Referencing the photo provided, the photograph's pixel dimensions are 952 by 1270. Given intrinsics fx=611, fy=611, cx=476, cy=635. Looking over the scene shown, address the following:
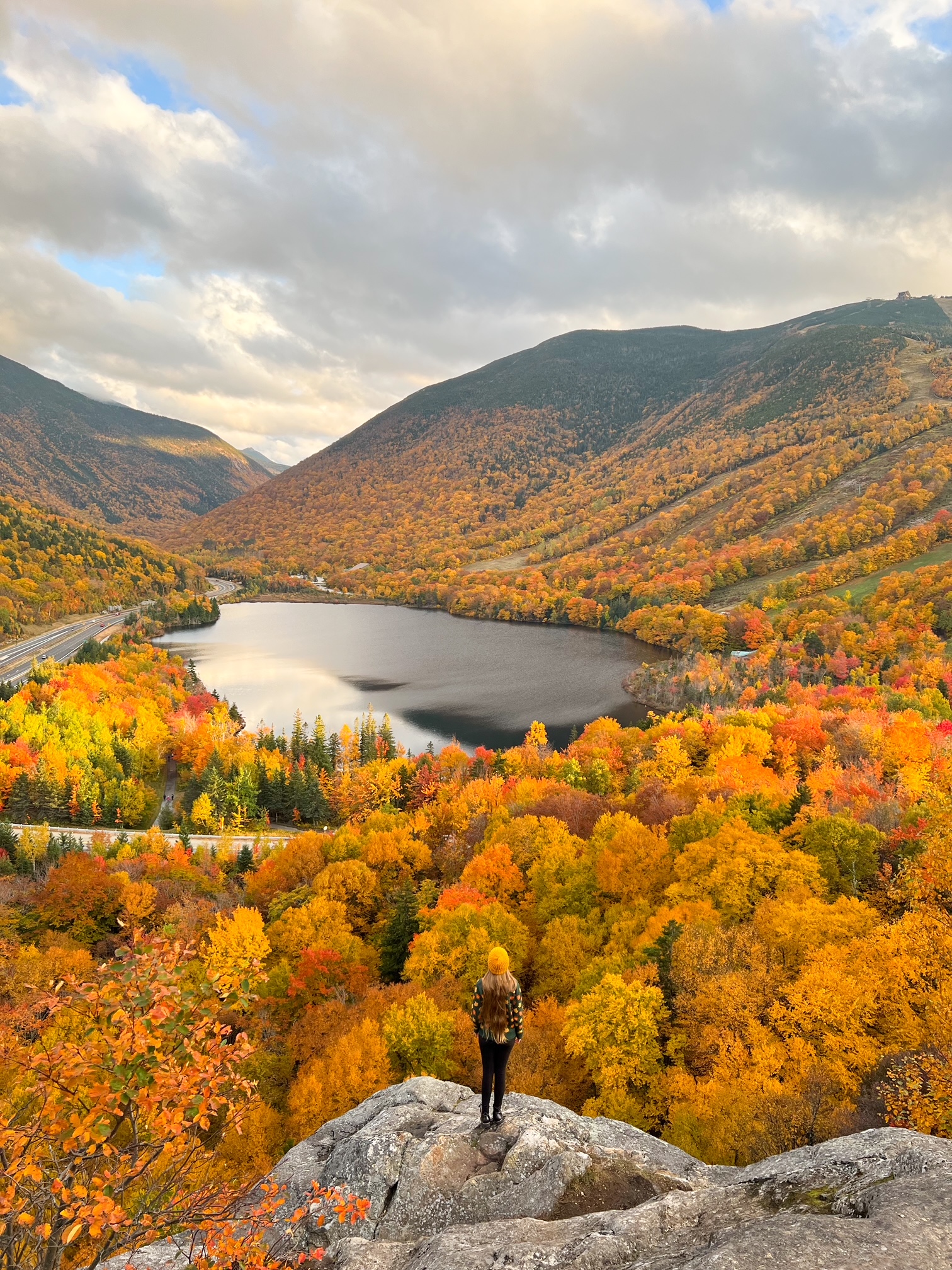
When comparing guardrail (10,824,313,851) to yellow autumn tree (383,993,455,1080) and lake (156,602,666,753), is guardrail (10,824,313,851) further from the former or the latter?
yellow autumn tree (383,993,455,1080)

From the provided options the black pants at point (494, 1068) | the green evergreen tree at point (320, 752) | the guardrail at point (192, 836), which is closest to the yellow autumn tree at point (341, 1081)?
the black pants at point (494, 1068)

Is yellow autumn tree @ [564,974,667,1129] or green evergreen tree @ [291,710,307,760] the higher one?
yellow autumn tree @ [564,974,667,1129]

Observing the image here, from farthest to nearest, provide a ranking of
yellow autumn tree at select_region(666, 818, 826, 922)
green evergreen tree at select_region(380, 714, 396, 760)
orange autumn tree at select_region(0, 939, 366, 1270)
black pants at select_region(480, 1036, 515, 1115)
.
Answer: green evergreen tree at select_region(380, 714, 396, 760)
yellow autumn tree at select_region(666, 818, 826, 922)
black pants at select_region(480, 1036, 515, 1115)
orange autumn tree at select_region(0, 939, 366, 1270)

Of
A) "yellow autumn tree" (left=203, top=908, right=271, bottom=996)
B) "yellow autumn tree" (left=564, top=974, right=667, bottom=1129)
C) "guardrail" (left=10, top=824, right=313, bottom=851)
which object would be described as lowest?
"guardrail" (left=10, top=824, right=313, bottom=851)

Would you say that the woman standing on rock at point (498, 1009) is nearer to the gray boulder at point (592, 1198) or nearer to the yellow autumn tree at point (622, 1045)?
the gray boulder at point (592, 1198)

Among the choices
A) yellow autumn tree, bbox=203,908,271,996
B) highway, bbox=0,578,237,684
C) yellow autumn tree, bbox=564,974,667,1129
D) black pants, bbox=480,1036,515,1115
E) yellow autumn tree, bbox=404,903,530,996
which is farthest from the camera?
highway, bbox=0,578,237,684

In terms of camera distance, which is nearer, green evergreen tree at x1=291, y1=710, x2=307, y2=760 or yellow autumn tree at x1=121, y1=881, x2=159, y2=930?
yellow autumn tree at x1=121, y1=881, x2=159, y2=930

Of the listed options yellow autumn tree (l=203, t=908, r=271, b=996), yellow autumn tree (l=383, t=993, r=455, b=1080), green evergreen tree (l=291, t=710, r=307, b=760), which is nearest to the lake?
green evergreen tree (l=291, t=710, r=307, b=760)
